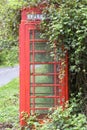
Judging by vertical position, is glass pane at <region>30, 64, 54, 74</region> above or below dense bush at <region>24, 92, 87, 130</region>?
above

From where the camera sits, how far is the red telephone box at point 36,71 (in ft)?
26.2

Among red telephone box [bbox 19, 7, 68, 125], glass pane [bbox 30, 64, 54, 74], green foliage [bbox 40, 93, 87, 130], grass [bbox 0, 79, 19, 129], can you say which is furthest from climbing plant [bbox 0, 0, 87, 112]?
grass [bbox 0, 79, 19, 129]

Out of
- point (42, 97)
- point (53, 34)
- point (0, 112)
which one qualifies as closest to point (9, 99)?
point (0, 112)

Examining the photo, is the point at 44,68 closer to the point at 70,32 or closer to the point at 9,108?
the point at 70,32

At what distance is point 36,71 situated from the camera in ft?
26.4

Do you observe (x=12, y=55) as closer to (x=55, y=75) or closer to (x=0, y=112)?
(x=0, y=112)

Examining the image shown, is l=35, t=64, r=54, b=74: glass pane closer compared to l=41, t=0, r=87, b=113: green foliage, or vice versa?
l=41, t=0, r=87, b=113: green foliage

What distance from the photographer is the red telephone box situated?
26.2ft

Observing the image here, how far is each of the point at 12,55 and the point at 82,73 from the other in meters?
2.89

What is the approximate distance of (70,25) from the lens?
24.3ft

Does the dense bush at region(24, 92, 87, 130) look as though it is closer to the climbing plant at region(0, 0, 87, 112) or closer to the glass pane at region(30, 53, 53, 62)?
the climbing plant at region(0, 0, 87, 112)

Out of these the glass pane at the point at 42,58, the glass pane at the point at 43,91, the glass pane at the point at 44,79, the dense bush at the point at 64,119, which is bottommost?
the dense bush at the point at 64,119

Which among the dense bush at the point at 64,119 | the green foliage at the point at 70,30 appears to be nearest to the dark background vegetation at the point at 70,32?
the green foliage at the point at 70,30

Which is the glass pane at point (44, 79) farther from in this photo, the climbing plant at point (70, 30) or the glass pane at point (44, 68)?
the climbing plant at point (70, 30)
